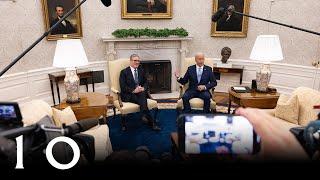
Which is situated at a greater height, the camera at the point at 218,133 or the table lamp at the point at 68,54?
the table lamp at the point at 68,54

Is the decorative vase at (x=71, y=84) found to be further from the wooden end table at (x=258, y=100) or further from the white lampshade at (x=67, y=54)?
the wooden end table at (x=258, y=100)

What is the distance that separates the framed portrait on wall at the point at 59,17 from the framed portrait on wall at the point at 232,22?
11.1 ft

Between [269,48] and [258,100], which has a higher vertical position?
[269,48]

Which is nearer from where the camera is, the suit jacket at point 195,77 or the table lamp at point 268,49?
the table lamp at point 268,49

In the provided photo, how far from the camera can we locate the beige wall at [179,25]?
5496mm

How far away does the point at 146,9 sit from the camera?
672 cm

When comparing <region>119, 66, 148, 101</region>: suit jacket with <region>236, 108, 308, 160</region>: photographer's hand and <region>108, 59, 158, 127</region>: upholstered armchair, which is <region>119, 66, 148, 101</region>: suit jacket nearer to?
<region>108, 59, 158, 127</region>: upholstered armchair

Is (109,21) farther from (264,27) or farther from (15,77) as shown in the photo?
(264,27)

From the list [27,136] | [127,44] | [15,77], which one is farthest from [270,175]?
[127,44]

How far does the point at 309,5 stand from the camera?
19.9 ft

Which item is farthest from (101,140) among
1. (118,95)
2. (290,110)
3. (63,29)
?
(63,29)

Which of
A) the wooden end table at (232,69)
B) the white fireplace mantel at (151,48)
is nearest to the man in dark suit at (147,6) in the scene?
the white fireplace mantel at (151,48)

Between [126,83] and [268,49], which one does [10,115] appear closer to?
[126,83]

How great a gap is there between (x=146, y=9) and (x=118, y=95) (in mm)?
2915
